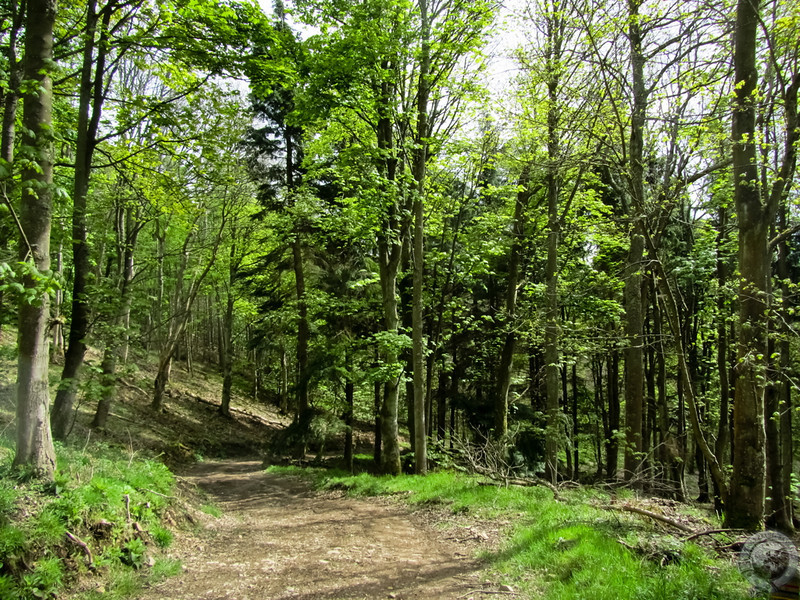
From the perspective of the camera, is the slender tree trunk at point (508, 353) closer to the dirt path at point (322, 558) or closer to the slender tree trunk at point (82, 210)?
the dirt path at point (322, 558)

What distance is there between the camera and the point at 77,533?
4645 mm

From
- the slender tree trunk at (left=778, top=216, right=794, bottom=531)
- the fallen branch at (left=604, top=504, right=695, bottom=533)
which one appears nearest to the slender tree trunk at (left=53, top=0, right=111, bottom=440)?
the fallen branch at (left=604, top=504, right=695, bottom=533)

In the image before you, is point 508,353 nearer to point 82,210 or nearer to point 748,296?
point 748,296

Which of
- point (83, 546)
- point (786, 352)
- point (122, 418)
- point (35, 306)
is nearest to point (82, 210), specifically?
point (35, 306)

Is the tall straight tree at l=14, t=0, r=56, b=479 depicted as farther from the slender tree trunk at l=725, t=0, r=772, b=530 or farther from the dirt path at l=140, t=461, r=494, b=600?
the slender tree trunk at l=725, t=0, r=772, b=530

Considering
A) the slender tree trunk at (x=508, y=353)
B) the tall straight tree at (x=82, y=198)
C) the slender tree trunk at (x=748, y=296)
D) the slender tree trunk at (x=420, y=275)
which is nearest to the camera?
the slender tree trunk at (x=748, y=296)

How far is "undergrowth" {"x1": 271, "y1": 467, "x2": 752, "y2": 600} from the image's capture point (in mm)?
3785

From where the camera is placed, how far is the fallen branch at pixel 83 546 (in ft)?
14.7

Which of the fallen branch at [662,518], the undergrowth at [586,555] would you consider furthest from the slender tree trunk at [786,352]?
the undergrowth at [586,555]

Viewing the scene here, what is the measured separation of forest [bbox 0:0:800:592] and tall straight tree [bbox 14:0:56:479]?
24mm

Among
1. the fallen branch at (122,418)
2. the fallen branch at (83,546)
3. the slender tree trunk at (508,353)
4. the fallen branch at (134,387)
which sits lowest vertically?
the fallen branch at (122,418)

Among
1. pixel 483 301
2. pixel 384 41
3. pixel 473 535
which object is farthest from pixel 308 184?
pixel 473 535

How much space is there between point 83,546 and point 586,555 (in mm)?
4738

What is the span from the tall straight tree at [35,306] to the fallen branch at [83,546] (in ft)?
2.64
